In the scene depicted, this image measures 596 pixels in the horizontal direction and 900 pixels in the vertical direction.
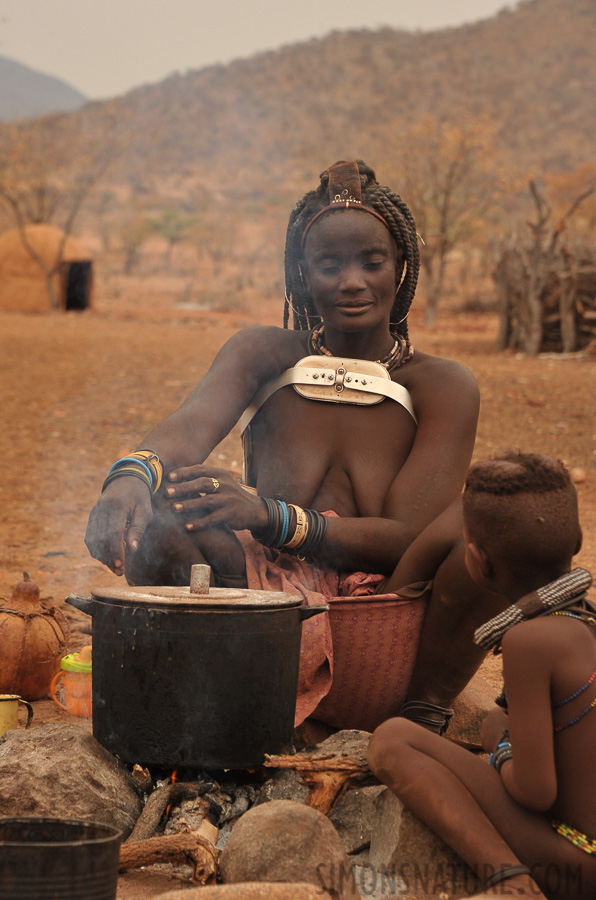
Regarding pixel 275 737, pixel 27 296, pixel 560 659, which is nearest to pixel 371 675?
pixel 275 737

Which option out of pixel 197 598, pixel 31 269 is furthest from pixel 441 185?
pixel 197 598

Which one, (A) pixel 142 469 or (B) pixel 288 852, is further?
(A) pixel 142 469

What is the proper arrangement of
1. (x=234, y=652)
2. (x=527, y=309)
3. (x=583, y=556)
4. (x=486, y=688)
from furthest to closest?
(x=527, y=309), (x=583, y=556), (x=486, y=688), (x=234, y=652)

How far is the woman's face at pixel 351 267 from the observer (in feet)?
8.98

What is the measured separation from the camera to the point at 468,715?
2.76m

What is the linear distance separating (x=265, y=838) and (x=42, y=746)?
0.64 metres

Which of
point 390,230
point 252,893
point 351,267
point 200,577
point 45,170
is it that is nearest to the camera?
point 252,893

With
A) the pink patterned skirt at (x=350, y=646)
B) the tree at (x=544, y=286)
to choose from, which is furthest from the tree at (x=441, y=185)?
the pink patterned skirt at (x=350, y=646)

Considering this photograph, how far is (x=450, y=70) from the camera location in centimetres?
4978

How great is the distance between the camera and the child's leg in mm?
1735

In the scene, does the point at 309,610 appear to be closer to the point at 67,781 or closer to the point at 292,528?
the point at 292,528

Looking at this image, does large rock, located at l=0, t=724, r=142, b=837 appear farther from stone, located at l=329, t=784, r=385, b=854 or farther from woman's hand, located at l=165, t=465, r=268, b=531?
woman's hand, located at l=165, t=465, r=268, b=531

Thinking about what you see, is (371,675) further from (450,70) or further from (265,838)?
(450,70)

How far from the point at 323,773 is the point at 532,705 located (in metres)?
0.61
